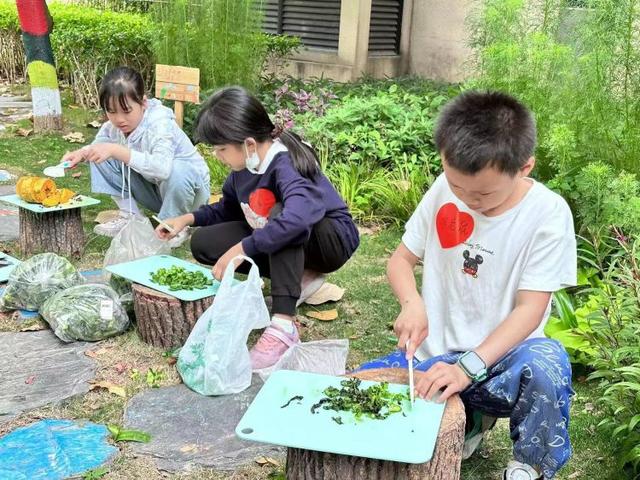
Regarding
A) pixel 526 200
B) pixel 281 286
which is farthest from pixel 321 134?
pixel 526 200

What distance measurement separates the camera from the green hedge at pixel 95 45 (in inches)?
329

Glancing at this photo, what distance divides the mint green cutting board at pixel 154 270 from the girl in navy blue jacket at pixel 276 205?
132mm

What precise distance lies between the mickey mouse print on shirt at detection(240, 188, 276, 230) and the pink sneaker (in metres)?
0.51

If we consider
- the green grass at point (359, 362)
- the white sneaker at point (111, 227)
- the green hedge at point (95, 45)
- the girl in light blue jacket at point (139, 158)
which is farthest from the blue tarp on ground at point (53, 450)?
the green hedge at point (95, 45)

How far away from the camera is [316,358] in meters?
3.19

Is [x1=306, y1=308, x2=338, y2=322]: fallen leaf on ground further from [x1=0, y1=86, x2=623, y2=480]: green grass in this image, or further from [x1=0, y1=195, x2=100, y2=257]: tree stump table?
[x1=0, y1=195, x2=100, y2=257]: tree stump table

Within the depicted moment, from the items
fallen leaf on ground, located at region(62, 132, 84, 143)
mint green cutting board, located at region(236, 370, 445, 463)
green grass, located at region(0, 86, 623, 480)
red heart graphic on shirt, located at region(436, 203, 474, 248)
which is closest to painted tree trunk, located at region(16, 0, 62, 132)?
fallen leaf on ground, located at region(62, 132, 84, 143)

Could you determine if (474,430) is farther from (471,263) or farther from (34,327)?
(34,327)

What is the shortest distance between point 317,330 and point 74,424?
132cm

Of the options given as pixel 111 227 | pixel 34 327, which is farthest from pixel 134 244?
pixel 111 227

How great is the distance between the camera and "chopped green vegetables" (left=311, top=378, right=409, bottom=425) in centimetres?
209

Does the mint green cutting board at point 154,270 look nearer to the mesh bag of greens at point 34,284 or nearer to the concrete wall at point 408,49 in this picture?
the mesh bag of greens at point 34,284

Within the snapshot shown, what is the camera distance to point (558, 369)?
216cm

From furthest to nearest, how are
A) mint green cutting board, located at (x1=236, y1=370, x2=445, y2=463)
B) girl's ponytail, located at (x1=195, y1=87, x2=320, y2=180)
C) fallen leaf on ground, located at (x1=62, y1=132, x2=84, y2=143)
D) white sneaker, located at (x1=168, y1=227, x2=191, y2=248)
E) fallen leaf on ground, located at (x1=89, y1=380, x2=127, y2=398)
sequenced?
1. fallen leaf on ground, located at (x1=62, y1=132, x2=84, y2=143)
2. white sneaker, located at (x1=168, y1=227, x2=191, y2=248)
3. girl's ponytail, located at (x1=195, y1=87, x2=320, y2=180)
4. fallen leaf on ground, located at (x1=89, y1=380, x2=127, y2=398)
5. mint green cutting board, located at (x1=236, y1=370, x2=445, y2=463)
